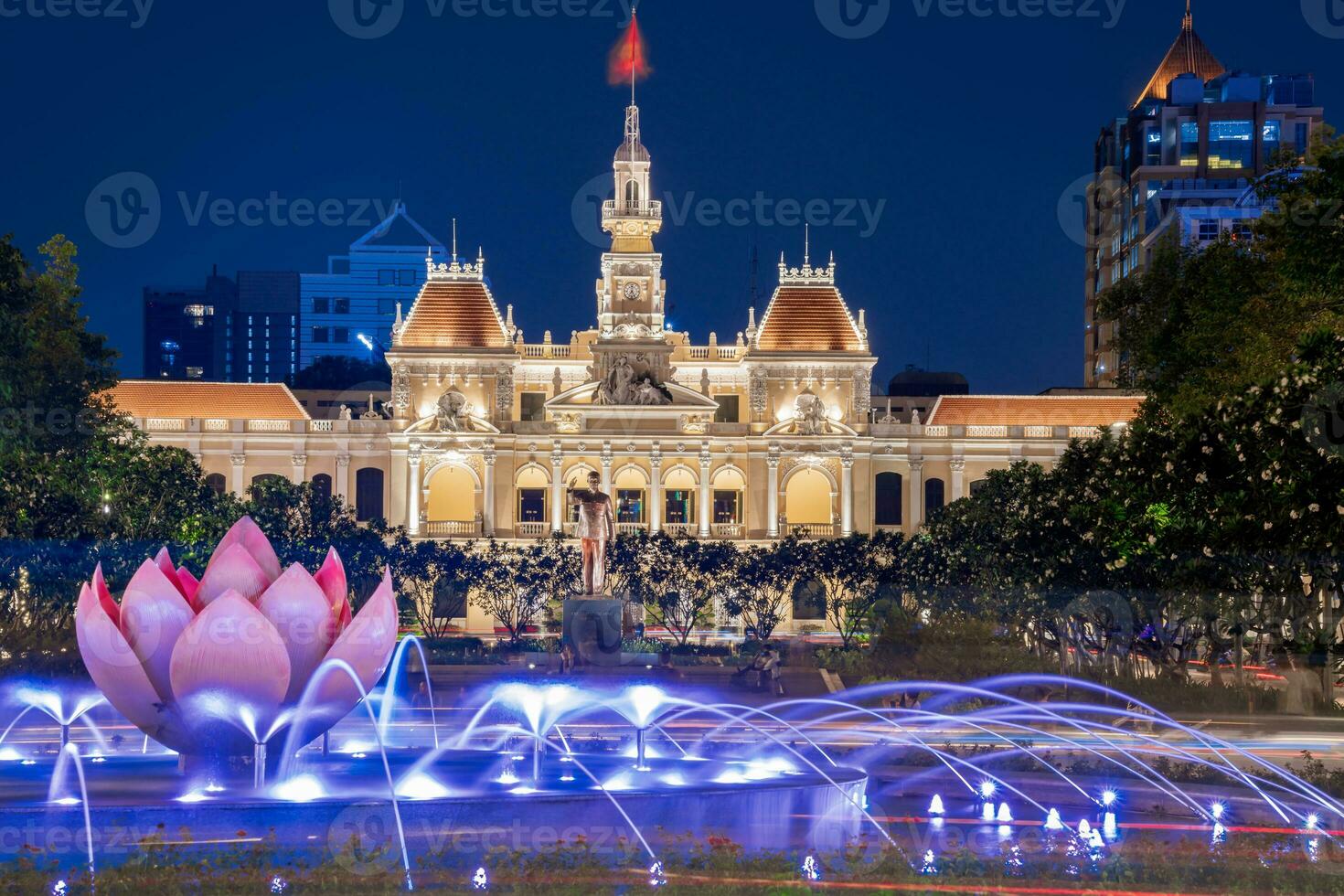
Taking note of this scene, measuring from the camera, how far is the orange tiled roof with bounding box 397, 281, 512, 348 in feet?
249

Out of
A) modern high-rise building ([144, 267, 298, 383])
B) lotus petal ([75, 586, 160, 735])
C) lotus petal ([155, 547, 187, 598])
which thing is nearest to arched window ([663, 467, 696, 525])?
lotus petal ([155, 547, 187, 598])

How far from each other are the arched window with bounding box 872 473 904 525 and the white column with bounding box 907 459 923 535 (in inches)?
22.9

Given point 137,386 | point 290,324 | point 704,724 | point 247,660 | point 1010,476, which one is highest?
point 290,324

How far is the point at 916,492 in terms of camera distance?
7900cm

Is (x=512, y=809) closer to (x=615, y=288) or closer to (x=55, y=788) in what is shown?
(x=55, y=788)

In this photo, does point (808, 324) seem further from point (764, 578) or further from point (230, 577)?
point (230, 577)

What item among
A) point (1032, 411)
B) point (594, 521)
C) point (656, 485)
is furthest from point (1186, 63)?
point (594, 521)

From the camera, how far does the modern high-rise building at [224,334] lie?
16975 cm

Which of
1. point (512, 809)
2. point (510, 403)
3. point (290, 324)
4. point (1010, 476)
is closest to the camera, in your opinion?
point (512, 809)

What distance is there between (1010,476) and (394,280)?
443 feet

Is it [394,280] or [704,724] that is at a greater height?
[394,280]

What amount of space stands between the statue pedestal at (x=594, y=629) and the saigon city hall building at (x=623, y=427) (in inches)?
1152

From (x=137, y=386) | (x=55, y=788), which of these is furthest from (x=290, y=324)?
(x=55, y=788)

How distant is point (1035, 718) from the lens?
110ft
